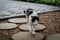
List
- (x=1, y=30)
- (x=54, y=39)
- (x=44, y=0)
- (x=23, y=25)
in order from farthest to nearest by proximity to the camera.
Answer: (x=44, y=0) < (x=23, y=25) < (x=1, y=30) < (x=54, y=39)

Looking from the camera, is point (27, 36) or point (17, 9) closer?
point (27, 36)

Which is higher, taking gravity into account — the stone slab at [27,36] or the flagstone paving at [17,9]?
→ the flagstone paving at [17,9]

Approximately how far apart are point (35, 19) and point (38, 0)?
19.4 ft

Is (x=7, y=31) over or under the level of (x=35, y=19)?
under

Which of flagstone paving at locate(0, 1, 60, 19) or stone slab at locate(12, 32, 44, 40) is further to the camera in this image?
flagstone paving at locate(0, 1, 60, 19)

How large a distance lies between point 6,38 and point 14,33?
0.35m

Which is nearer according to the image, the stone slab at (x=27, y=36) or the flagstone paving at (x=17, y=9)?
the stone slab at (x=27, y=36)

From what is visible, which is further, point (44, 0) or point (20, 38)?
point (44, 0)

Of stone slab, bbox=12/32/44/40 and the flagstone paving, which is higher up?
the flagstone paving

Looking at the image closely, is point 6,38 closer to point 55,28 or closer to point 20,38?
point 20,38

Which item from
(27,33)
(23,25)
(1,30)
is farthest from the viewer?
(23,25)

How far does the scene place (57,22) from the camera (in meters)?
4.72

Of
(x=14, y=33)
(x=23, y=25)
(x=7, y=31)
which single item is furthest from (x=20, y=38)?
(x=23, y=25)

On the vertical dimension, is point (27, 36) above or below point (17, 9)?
below
